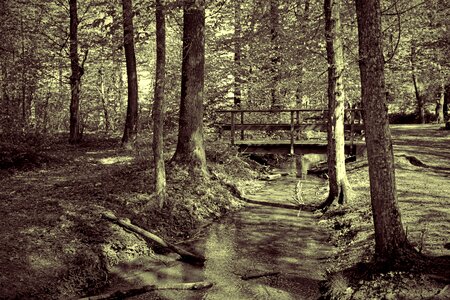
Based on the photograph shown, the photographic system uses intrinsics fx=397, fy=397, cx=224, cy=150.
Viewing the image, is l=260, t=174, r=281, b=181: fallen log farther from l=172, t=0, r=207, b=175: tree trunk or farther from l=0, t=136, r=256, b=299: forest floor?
l=172, t=0, r=207, b=175: tree trunk

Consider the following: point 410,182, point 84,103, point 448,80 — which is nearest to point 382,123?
point 410,182

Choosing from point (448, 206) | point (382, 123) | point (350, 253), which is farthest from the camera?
point (448, 206)

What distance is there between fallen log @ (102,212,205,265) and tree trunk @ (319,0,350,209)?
4.43m

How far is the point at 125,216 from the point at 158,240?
3.78 ft

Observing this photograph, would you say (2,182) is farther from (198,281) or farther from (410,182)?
(410,182)

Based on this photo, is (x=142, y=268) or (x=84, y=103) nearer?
(x=142, y=268)

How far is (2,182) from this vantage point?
35.8ft

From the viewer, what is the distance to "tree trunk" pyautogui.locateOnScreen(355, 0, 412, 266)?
578 cm

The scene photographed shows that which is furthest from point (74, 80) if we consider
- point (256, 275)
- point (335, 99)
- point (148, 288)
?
point (256, 275)

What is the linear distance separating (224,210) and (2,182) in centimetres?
615

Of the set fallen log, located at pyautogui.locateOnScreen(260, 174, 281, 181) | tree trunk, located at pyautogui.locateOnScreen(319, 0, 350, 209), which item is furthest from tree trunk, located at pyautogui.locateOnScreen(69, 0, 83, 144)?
tree trunk, located at pyautogui.locateOnScreen(319, 0, 350, 209)

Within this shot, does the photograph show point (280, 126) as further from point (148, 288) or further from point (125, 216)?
point (148, 288)

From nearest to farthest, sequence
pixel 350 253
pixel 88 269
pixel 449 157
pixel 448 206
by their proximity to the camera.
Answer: pixel 88 269 < pixel 350 253 < pixel 448 206 < pixel 449 157

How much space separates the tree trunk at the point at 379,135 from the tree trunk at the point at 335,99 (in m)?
4.09
